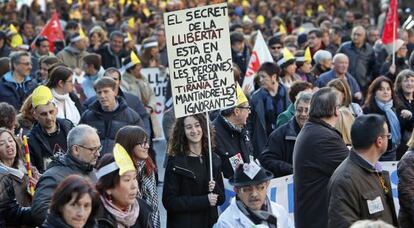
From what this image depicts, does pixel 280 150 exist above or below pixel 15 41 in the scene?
below

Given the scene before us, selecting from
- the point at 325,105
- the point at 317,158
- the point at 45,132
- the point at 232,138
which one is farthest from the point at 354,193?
the point at 45,132

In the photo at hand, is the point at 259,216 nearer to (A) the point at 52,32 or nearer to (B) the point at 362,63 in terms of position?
(B) the point at 362,63

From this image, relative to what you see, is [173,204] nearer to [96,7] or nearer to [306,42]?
[306,42]

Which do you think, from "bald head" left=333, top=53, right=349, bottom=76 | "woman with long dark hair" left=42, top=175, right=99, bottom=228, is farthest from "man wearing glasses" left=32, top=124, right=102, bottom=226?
"bald head" left=333, top=53, right=349, bottom=76

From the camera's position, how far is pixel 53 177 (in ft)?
24.7

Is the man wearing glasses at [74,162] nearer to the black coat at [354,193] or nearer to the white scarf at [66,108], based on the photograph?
the black coat at [354,193]

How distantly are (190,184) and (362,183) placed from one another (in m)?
2.11

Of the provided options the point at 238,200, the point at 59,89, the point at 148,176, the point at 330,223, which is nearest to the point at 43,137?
the point at 148,176

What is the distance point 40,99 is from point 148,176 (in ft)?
5.19

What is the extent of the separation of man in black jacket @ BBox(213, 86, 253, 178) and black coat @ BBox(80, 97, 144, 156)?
109 cm

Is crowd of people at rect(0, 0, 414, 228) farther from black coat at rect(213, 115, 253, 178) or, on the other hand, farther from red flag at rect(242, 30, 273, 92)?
red flag at rect(242, 30, 273, 92)

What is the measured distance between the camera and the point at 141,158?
8.36 m

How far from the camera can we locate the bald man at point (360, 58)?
59.8ft

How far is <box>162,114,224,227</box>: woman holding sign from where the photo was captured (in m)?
8.60
